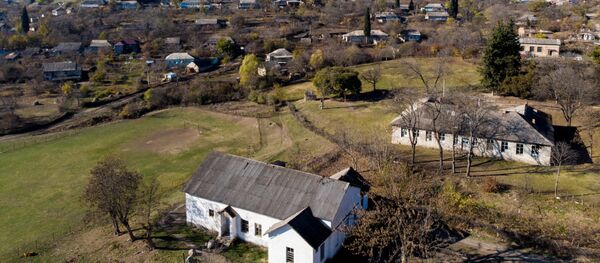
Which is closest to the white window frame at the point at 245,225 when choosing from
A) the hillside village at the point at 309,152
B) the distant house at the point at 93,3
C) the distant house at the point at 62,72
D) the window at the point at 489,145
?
the hillside village at the point at 309,152

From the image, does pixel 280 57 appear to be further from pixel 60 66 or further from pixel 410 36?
pixel 60 66

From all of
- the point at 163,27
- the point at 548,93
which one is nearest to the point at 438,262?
the point at 548,93

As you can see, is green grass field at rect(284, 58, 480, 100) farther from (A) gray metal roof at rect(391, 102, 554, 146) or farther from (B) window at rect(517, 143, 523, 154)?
(B) window at rect(517, 143, 523, 154)

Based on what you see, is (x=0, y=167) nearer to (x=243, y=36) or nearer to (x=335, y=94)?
(x=335, y=94)

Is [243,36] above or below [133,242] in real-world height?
above

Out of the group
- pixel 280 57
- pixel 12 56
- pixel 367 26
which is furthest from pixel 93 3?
pixel 367 26
